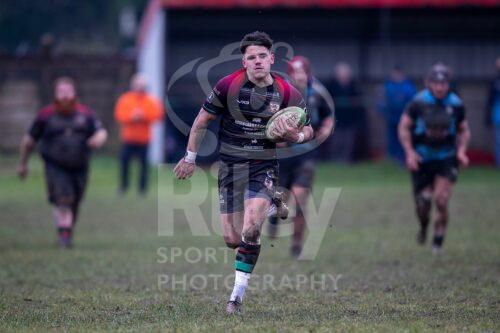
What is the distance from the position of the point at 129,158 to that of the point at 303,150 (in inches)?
363

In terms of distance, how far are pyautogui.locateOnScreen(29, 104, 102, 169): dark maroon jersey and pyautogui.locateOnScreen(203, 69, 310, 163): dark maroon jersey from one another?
219 inches

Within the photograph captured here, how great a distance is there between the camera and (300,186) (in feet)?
43.1

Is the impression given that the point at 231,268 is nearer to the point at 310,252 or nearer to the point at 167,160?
the point at 310,252

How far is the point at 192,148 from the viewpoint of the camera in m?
8.96

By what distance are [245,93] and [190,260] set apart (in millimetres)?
4676

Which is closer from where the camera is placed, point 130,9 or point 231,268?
point 231,268

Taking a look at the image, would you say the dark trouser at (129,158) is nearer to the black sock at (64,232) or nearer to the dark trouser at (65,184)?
the dark trouser at (65,184)

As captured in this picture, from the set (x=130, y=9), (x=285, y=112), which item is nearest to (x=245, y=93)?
(x=285, y=112)

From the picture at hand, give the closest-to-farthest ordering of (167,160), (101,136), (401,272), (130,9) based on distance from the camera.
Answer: (401,272) → (101,136) → (167,160) → (130,9)

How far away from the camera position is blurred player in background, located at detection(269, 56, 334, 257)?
499 inches

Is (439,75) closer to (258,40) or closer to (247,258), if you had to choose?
(258,40)

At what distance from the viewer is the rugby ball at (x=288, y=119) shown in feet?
28.4

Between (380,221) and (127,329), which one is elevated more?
(127,329)

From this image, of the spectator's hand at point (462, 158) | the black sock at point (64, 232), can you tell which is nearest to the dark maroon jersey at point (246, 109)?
the spectator's hand at point (462, 158)
